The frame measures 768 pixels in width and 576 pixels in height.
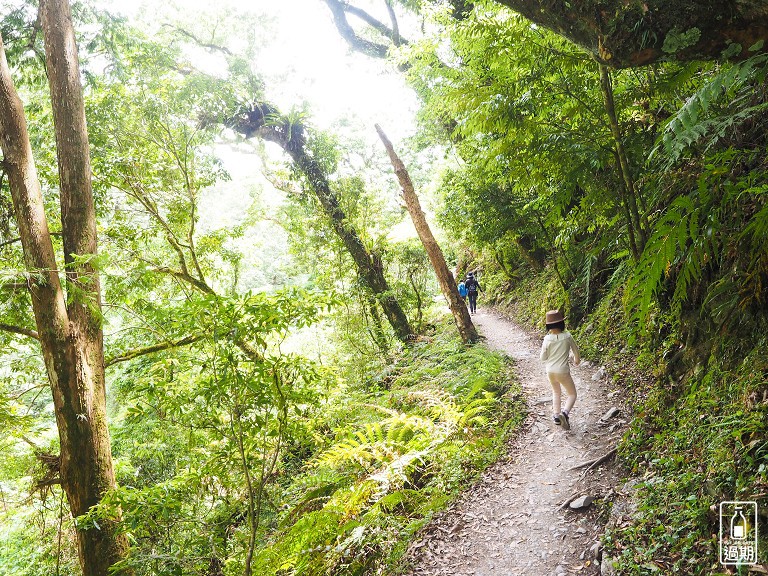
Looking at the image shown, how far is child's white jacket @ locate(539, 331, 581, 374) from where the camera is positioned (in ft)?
17.5

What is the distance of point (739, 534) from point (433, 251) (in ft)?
28.2

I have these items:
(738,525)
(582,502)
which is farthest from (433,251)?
(738,525)

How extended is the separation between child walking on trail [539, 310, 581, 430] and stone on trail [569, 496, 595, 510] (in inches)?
58.9

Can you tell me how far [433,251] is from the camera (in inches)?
421

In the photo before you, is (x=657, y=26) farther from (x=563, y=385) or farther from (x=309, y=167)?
(x=309, y=167)

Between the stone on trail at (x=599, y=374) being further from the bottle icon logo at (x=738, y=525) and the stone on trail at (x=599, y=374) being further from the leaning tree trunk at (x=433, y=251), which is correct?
the leaning tree trunk at (x=433, y=251)

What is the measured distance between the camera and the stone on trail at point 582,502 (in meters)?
3.95

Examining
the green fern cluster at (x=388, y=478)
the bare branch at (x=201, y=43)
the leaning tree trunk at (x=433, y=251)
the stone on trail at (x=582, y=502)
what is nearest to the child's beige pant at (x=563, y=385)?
the green fern cluster at (x=388, y=478)

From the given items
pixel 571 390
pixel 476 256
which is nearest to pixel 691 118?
pixel 571 390

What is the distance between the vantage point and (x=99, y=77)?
8172mm

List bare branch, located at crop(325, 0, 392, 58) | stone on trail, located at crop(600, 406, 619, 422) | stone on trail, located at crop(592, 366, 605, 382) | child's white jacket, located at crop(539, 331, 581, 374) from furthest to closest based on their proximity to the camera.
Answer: bare branch, located at crop(325, 0, 392, 58)
stone on trail, located at crop(592, 366, 605, 382)
child's white jacket, located at crop(539, 331, 581, 374)
stone on trail, located at crop(600, 406, 619, 422)

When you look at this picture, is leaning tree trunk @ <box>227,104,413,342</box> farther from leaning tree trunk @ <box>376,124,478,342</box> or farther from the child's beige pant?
the child's beige pant

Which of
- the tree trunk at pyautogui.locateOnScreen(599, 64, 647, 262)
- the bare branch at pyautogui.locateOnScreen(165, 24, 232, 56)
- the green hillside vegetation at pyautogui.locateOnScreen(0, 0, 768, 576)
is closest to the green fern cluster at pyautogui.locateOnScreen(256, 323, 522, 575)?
the green hillside vegetation at pyautogui.locateOnScreen(0, 0, 768, 576)

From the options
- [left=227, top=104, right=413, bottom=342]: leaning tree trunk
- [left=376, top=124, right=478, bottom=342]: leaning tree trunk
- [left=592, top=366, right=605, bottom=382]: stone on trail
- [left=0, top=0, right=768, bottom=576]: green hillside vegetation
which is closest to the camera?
[left=0, top=0, right=768, bottom=576]: green hillside vegetation
